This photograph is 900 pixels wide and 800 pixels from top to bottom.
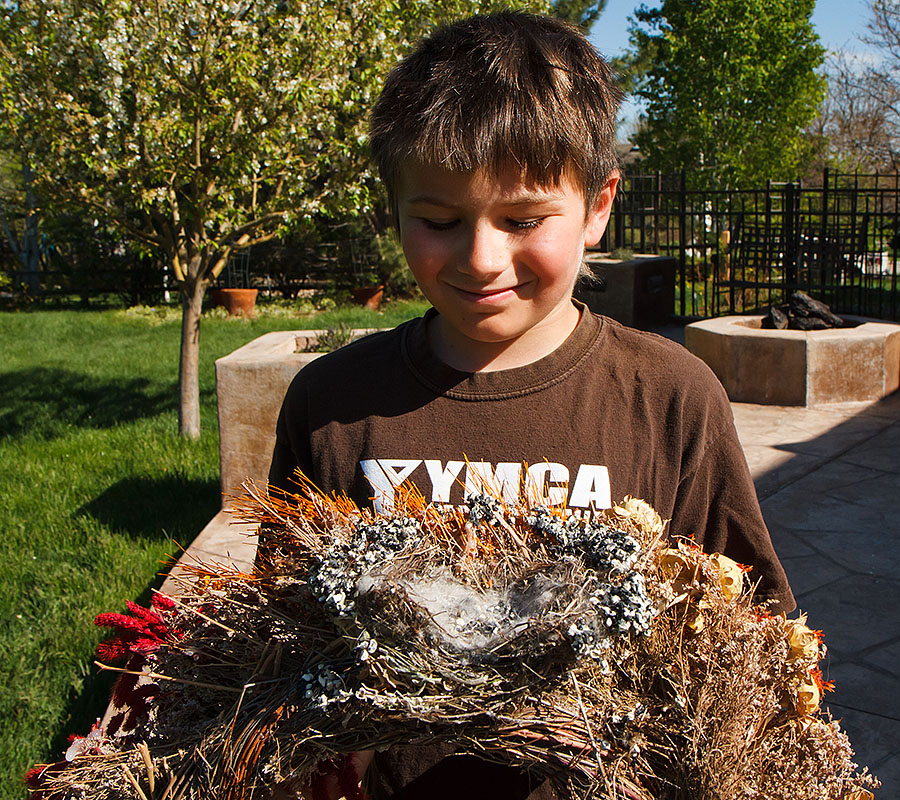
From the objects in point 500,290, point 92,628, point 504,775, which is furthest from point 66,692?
point 500,290

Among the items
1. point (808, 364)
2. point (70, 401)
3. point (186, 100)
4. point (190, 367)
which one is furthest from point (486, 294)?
point (70, 401)

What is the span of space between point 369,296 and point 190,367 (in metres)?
11.7

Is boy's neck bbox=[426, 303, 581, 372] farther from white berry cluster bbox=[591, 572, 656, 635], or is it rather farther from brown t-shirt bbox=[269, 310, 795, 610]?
white berry cluster bbox=[591, 572, 656, 635]

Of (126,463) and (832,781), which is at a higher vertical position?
(832,781)

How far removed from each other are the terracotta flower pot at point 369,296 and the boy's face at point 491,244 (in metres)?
17.0

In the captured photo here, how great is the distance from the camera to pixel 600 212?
1572 mm

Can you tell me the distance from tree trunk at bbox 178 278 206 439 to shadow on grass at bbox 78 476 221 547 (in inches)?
42.6

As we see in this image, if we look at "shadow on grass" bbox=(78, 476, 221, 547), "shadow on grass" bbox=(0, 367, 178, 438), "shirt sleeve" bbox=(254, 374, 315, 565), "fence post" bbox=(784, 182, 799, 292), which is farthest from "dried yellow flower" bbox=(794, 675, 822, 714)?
"fence post" bbox=(784, 182, 799, 292)

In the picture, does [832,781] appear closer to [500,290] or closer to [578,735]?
[578,735]

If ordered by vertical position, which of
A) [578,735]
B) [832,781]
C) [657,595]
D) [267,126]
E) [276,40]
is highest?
[276,40]

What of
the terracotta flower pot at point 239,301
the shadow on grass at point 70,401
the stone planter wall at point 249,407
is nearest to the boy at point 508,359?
the stone planter wall at point 249,407

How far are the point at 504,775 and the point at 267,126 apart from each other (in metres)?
6.16

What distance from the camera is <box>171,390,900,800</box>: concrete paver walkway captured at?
3.45 metres

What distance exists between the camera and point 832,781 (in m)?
0.99
